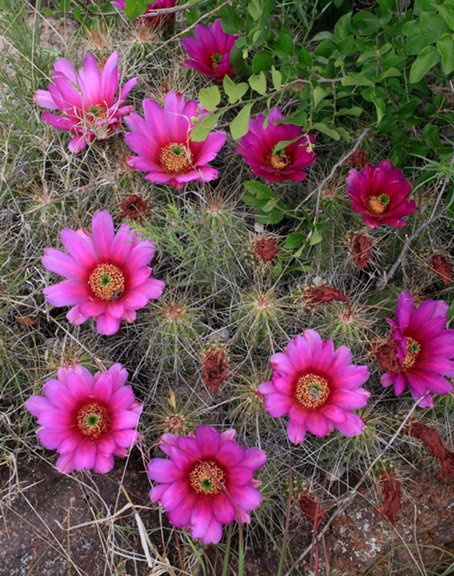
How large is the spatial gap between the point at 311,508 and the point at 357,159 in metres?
0.82

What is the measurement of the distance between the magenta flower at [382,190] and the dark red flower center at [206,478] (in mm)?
644

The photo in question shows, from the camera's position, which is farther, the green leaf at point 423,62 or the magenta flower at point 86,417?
the magenta flower at point 86,417

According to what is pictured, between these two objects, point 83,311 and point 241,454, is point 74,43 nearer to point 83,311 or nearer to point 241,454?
point 83,311

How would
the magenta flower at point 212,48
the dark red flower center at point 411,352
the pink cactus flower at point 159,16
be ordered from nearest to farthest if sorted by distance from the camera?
1. the dark red flower center at point 411,352
2. the magenta flower at point 212,48
3. the pink cactus flower at point 159,16

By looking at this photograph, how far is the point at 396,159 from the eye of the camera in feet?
5.59

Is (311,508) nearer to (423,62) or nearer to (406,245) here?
(406,245)

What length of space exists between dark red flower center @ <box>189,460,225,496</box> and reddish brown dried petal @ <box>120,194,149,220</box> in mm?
566

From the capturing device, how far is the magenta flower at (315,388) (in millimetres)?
1474

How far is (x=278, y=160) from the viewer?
1692 mm

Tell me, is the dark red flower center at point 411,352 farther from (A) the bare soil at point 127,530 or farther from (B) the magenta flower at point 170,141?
(B) the magenta flower at point 170,141

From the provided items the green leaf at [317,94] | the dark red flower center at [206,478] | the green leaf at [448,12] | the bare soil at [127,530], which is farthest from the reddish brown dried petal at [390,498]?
the green leaf at [448,12]

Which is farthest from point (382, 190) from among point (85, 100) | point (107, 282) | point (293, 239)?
point (85, 100)

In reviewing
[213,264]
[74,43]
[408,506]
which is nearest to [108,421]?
[213,264]

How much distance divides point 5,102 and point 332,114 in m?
0.85
